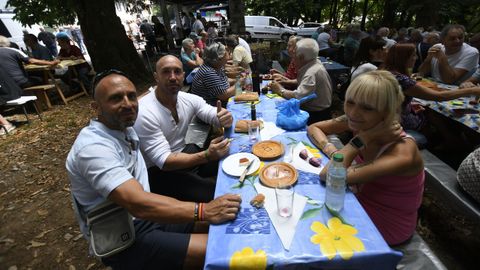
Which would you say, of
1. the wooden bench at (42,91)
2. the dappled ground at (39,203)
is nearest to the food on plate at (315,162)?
the dappled ground at (39,203)

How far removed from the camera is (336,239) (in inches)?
48.4

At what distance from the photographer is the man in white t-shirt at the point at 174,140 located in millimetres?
2176

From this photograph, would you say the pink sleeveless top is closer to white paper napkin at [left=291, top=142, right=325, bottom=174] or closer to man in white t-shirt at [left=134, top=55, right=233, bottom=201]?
white paper napkin at [left=291, top=142, right=325, bottom=174]

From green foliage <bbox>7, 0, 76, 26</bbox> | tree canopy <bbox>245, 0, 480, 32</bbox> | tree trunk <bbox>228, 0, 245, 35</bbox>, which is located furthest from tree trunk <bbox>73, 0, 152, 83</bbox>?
tree canopy <bbox>245, 0, 480, 32</bbox>

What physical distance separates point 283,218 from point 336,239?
29cm

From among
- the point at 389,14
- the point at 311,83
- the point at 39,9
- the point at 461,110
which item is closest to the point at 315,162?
the point at 311,83

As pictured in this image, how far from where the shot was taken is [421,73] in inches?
179

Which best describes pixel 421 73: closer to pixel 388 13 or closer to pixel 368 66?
pixel 368 66

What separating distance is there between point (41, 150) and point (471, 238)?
687 centimetres

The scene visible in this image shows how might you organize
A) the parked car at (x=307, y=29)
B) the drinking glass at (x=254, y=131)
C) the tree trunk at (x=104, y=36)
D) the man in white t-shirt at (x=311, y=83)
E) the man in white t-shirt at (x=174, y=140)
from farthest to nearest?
the parked car at (x=307, y=29) < the tree trunk at (x=104, y=36) < the man in white t-shirt at (x=311, y=83) < the drinking glass at (x=254, y=131) < the man in white t-shirt at (x=174, y=140)

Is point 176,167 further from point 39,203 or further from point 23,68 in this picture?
point 23,68

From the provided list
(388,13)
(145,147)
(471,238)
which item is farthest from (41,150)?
(388,13)

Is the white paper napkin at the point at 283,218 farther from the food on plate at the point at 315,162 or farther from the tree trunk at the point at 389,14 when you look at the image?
the tree trunk at the point at 389,14

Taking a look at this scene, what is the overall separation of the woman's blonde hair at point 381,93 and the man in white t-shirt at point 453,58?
3249mm
